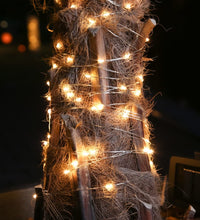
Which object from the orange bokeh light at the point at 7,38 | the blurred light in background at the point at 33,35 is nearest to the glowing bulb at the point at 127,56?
the blurred light in background at the point at 33,35

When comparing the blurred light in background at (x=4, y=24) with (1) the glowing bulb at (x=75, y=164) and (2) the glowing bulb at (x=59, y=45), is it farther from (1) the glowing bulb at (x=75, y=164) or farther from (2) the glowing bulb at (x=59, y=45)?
(1) the glowing bulb at (x=75, y=164)

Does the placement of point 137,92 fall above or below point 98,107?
above

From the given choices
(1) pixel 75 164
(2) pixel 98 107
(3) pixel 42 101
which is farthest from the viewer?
(3) pixel 42 101

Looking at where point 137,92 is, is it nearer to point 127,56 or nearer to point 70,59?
point 127,56

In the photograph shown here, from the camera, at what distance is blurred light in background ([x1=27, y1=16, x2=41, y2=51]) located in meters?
4.20

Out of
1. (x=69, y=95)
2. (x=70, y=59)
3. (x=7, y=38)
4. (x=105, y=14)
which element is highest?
(x=7, y=38)

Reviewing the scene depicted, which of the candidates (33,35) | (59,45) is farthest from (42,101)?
(59,45)

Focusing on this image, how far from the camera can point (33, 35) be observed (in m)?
4.41

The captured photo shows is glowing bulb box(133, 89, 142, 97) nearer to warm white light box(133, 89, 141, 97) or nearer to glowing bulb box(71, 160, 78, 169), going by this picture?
warm white light box(133, 89, 141, 97)

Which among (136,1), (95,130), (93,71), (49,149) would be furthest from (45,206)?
(136,1)

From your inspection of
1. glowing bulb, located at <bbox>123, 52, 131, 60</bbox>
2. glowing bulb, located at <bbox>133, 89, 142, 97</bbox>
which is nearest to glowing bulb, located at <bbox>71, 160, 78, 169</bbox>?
glowing bulb, located at <bbox>133, 89, 142, 97</bbox>

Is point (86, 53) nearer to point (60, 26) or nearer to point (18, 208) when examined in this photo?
point (60, 26)

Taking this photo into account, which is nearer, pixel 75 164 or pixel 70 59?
pixel 75 164

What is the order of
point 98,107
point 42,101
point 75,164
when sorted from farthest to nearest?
point 42,101, point 98,107, point 75,164
